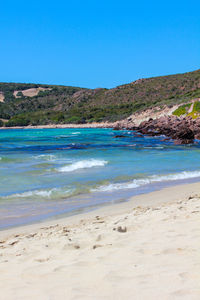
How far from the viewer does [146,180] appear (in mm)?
12922

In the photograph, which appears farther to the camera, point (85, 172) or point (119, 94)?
point (119, 94)

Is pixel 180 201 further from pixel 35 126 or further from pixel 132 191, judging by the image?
pixel 35 126

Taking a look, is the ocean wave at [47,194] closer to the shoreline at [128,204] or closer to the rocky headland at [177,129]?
the shoreline at [128,204]

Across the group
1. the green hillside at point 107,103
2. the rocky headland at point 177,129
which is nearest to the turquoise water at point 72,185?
the rocky headland at point 177,129

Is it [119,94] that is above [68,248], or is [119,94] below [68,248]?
above

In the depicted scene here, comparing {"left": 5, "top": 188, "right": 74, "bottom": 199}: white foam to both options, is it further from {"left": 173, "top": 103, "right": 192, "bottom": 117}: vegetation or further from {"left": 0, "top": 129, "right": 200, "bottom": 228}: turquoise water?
{"left": 173, "top": 103, "right": 192, "bottom": 117}: vegetation

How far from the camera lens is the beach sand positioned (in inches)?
139

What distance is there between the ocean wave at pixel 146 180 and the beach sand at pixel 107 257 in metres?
3.51

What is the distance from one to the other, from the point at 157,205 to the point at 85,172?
6.83 metres

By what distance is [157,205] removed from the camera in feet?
28.8

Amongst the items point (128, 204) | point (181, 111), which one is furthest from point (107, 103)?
point (128, 204)

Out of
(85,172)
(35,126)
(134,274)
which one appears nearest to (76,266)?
(134,274)

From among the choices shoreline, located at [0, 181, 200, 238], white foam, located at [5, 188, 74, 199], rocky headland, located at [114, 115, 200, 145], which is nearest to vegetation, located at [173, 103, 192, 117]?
rocky headland, located at [114, 115, 200, 145]

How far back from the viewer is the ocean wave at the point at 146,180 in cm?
1157
